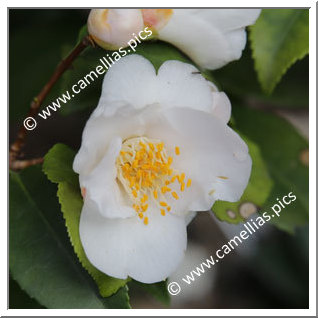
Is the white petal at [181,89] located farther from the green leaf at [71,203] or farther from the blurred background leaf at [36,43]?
the blurred background leaf at [36,43]

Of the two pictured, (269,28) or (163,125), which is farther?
(269,28)

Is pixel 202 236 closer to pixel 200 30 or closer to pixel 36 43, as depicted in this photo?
pixel 36 43

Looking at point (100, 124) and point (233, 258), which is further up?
point (100, 124)

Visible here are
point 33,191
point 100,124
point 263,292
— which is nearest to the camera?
point 100,124

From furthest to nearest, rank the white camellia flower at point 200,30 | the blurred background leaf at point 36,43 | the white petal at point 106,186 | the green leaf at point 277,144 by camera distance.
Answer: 1. the blurred background leaf at point 36,43
2. the green leaf at point 277,144
3. the white camellia flower at point 200,30
4. the white petal at point 106,186

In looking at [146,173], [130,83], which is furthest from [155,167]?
[130,83]

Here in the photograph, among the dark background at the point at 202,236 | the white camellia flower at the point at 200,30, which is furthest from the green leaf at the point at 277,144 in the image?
the white camellia flower at the point at 200,30

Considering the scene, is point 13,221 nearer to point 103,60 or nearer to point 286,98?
point 103,60
